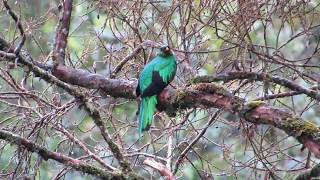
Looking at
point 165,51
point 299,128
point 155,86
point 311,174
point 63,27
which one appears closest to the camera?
point 299,128

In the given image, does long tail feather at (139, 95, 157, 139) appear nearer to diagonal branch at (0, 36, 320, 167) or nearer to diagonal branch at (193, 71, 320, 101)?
diagonal branch at (0, 36, 320, 167)

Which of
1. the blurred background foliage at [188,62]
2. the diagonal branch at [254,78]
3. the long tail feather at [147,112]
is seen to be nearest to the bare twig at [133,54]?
the blurred background foliage at [188,62]

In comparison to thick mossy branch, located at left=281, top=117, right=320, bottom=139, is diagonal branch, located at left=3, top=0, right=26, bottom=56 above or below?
above

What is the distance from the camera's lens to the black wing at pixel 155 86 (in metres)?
3.42

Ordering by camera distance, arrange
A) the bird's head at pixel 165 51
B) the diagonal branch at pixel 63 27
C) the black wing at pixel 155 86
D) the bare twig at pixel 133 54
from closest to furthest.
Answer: the black wing at pixel 155 86 → the bird's head at pixel 165 51 → the diagonal branch at pixel 63 27 → the bare twig at pixel 133 54

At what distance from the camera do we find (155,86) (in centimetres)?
347

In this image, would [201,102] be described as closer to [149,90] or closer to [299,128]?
[149,90]

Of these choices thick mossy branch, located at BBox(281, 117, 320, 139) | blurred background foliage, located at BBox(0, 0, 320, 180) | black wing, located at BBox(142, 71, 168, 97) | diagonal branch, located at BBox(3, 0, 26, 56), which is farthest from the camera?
blurred background foliage, located at BBox(0, 0, 320, 180)

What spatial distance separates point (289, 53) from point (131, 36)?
2127 mm

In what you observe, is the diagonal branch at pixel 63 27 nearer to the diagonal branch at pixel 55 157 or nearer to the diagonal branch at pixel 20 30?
the diagonal branch at pixel 20 30

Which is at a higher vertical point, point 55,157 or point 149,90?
point 149,90

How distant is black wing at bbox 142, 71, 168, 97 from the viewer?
3.42 meters

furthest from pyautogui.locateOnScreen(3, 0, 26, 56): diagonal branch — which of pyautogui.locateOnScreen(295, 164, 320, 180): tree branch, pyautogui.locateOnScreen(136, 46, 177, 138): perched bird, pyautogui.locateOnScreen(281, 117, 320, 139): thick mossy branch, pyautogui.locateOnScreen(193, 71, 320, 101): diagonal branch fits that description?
pyautogui.locateOnScreen(295, 164, 320, 180): tree branch

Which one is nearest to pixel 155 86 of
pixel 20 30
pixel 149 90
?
pixel 149 90
